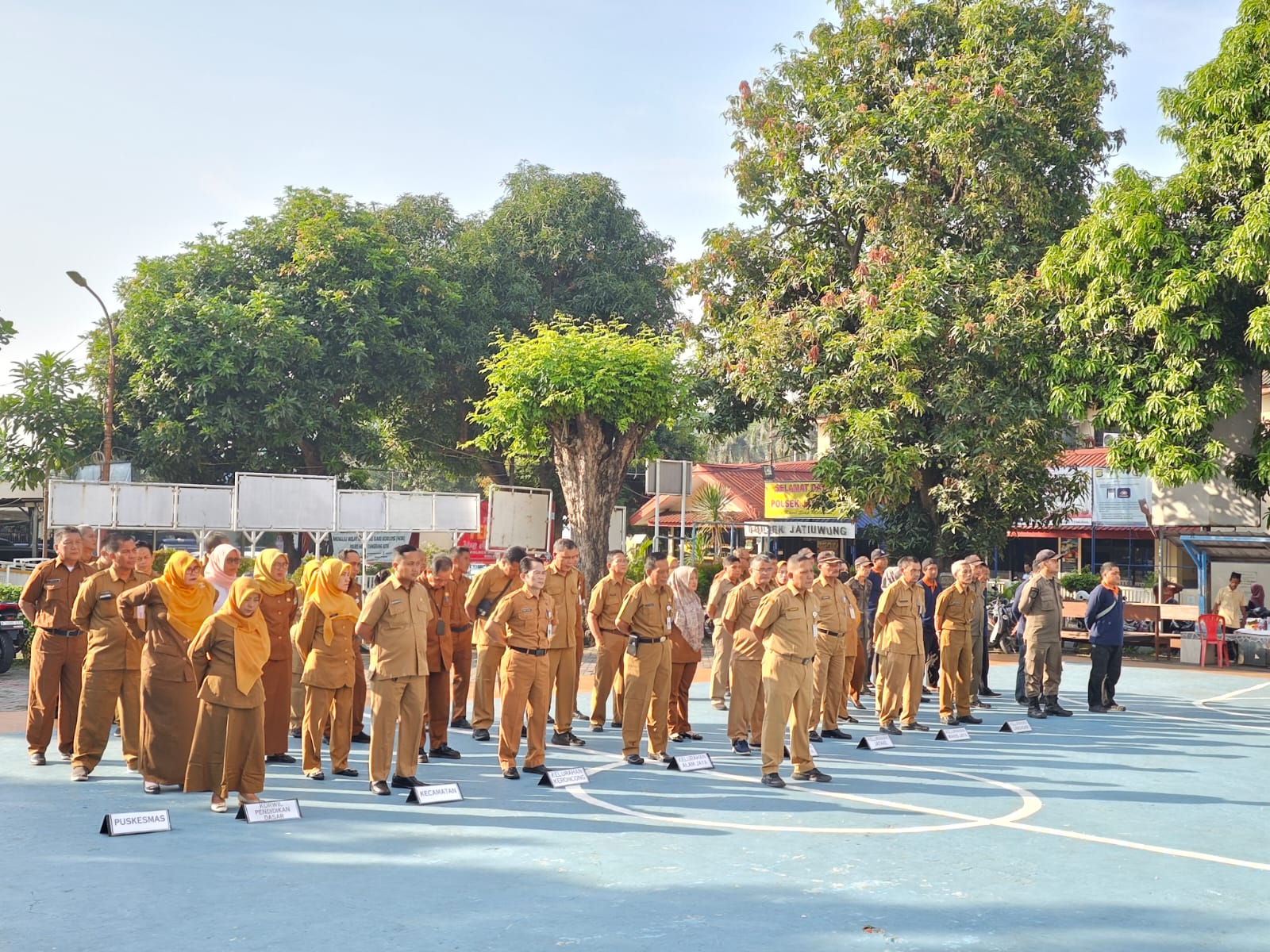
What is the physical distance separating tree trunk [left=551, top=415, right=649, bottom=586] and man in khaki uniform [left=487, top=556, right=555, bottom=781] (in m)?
12.3

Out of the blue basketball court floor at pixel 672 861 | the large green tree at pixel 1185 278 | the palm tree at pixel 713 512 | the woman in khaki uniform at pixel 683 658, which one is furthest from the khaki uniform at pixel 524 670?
the palm tree at pixel 713 512

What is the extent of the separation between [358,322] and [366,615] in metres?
24.4

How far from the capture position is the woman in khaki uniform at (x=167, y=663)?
9.06 m

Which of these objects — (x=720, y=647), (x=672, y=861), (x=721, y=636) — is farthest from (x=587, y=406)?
(x=672, y=861)

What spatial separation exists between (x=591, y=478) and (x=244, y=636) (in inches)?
574

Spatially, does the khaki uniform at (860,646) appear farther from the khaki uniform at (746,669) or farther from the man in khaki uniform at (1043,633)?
the khaki uniform at (746,669)

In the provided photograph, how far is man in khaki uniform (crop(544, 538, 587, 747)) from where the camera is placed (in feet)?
36.3

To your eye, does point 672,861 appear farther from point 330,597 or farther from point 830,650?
point 830,650

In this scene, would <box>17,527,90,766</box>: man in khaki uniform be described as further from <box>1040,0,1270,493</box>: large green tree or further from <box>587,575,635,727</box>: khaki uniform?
<box>1040,0,1270,493</box>: large green tree

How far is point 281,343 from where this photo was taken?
31.1 m

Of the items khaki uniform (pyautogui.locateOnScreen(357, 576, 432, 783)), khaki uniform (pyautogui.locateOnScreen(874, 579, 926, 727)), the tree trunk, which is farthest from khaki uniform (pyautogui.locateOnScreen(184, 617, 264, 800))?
the tree trunk

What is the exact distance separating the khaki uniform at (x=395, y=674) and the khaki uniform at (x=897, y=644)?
545 cm

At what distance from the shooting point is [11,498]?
110 ft

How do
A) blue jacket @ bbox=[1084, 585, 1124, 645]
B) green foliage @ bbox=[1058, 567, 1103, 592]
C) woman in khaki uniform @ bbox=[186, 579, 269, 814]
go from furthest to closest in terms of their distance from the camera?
green foliage @ bbox=[1058, 567, 1103, 592] < blue jacket @ bbox=[1084, 585, 1124, 645] < woman in khaki uniform @ bbox=[186, 579, 269, 814]
